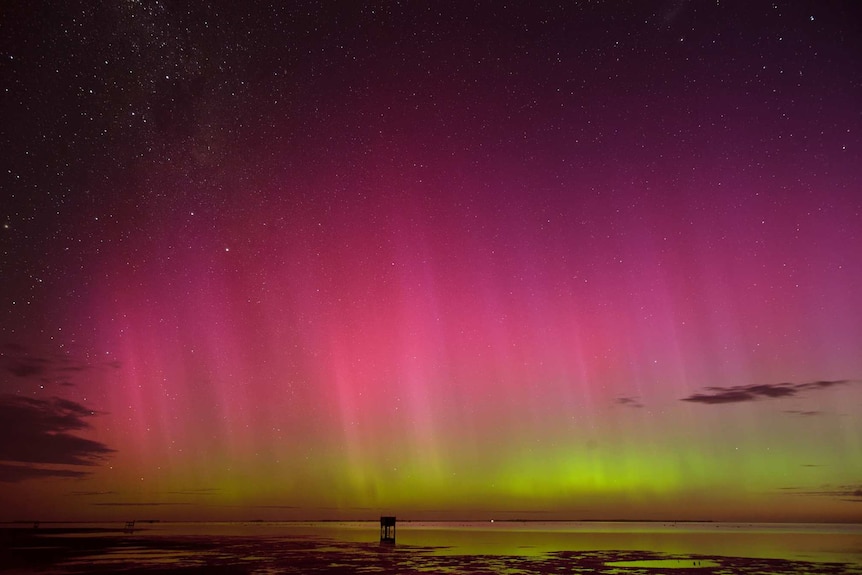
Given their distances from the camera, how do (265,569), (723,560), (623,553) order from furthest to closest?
(623,553), (723,560), (265,569)

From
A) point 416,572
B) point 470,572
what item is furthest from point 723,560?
point 416,572

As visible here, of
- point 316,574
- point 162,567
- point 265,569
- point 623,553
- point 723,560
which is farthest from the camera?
point 623,553

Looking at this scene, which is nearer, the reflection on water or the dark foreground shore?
the dark foreground shore

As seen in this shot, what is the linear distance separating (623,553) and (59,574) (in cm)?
3586

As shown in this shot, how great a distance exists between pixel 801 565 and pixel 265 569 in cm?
3075

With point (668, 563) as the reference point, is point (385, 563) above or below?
above

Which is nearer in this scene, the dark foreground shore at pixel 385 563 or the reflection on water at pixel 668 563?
the dark foreground shore at pixel 385 563

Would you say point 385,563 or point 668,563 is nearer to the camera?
point 385,563

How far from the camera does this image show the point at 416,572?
100ft

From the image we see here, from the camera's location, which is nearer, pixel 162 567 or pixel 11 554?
pixel 162 567

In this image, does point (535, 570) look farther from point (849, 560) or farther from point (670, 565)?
point (849, 560)

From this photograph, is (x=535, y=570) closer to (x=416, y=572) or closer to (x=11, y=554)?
(x=416, y=572)

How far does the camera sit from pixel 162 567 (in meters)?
34.1

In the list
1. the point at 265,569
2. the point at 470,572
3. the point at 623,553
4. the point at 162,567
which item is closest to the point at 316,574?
the point at 265,569
